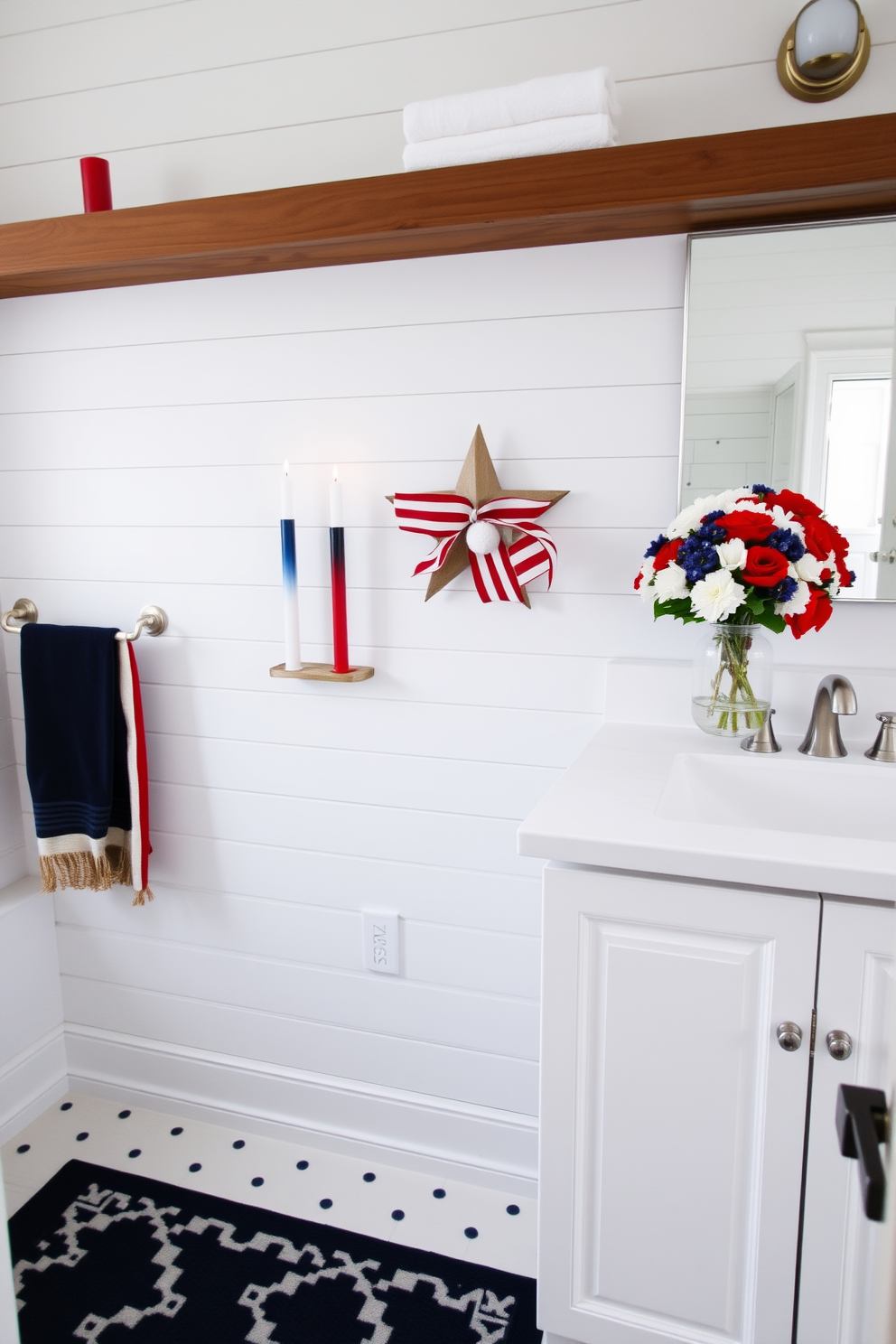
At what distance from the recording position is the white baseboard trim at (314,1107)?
173cm

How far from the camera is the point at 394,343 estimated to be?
61.3 inches

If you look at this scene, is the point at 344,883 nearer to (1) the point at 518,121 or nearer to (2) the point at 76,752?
(2) the point at 76,752

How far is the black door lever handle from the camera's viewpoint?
50cm

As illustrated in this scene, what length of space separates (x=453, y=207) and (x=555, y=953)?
1.06 m

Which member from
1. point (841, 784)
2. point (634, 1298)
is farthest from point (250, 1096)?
point (841, 784)

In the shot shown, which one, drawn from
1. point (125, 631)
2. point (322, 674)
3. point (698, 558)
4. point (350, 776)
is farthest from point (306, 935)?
point (698, 558)

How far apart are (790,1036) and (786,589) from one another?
0.58m

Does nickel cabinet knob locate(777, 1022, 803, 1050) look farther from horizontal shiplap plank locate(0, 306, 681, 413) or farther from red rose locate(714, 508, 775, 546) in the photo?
horizontal shiplap plank locate(0, 306, 681, 413)

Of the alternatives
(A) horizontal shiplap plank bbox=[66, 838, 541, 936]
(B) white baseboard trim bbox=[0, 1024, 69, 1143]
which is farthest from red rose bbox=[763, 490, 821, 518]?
(B) white baseboard trim bbox=[0, 1024, 69, 1143]

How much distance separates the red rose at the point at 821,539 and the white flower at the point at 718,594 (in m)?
0.12

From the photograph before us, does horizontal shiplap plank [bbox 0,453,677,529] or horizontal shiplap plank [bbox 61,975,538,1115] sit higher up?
horizontal shiplap plank [bbox 0,453,677,529]

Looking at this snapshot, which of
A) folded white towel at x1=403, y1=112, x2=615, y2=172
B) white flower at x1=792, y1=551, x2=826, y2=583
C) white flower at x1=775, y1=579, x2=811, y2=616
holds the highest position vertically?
folded white towel at x1=403, y1=112, x2=615, y2=172

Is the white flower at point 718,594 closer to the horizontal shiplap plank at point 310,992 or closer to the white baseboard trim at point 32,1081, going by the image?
the horizontal shiplap plank at point 310,992

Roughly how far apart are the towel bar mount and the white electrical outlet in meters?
0.70
